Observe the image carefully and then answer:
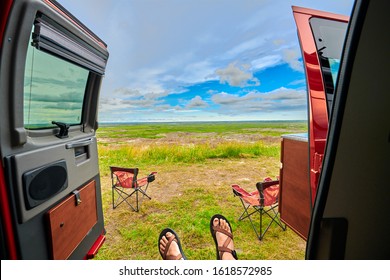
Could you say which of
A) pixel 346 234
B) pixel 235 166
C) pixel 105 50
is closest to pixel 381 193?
pixel 346 234

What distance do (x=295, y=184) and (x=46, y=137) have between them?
1745 mm

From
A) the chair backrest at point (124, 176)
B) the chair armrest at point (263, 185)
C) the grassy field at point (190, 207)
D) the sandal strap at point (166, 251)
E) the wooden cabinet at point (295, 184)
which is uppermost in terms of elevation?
the wooden cabinet at point (295, 184)

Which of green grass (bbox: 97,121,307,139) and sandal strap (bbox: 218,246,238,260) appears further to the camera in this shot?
green grass (bbox: 97,121,307,139)

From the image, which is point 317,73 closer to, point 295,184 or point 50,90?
point 295,184

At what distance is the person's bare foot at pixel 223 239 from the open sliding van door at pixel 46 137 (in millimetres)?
1042

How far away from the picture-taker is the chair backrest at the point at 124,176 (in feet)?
8.29

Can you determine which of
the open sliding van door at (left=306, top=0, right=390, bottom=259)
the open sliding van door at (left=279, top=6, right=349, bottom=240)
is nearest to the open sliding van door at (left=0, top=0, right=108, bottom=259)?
the open sliding van door at (left=306, top=0, right=390, bottom=259)

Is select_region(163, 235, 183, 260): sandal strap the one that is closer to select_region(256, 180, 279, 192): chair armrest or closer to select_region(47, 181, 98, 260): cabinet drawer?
select_region(47, 181, 98, 260): cabinet drawer

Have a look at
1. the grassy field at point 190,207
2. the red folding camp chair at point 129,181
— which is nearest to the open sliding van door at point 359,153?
the grassy field at point 190,207

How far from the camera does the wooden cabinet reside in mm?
1256

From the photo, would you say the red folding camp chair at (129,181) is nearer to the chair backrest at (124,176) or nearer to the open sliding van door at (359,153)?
the chair backrest at (124,176)

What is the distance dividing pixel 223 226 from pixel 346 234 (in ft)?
3.97

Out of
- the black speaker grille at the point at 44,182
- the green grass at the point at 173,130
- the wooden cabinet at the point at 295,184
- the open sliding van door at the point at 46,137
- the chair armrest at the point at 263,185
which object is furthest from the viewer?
the green grass at the point at 173,130

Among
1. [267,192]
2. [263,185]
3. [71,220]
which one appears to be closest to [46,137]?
[71,220]
